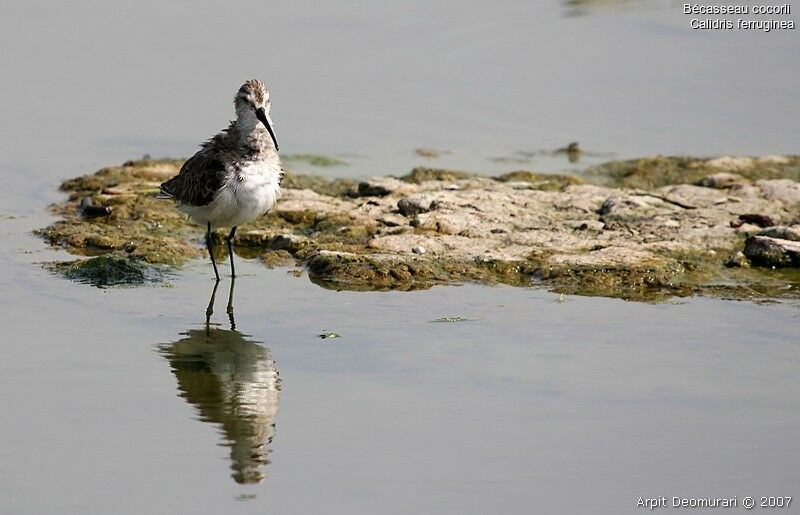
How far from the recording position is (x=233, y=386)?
26.9 feet

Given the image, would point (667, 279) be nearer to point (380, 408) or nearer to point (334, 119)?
point (380, 408)

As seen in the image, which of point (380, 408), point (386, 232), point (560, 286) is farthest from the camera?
point (386, 232)

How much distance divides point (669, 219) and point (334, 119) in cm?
443

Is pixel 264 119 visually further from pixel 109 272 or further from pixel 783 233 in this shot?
pixel 783 233

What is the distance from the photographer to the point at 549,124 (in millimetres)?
15234

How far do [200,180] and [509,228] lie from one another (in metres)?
2.59

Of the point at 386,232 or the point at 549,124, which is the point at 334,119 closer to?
the point at 549,124

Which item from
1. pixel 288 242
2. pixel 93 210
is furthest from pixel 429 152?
pixel 93 210

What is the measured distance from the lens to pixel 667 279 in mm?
10648

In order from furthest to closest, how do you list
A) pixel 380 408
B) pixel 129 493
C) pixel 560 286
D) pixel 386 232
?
1. pixel 386 232
2. pixel 560 286
3. pixel 380 408
4. pixel 129 493

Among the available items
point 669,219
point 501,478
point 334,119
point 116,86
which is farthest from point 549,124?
point 501,478

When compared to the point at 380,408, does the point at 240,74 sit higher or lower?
higher

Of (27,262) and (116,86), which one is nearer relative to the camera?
(27,262)

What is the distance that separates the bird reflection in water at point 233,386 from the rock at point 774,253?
163 inches
